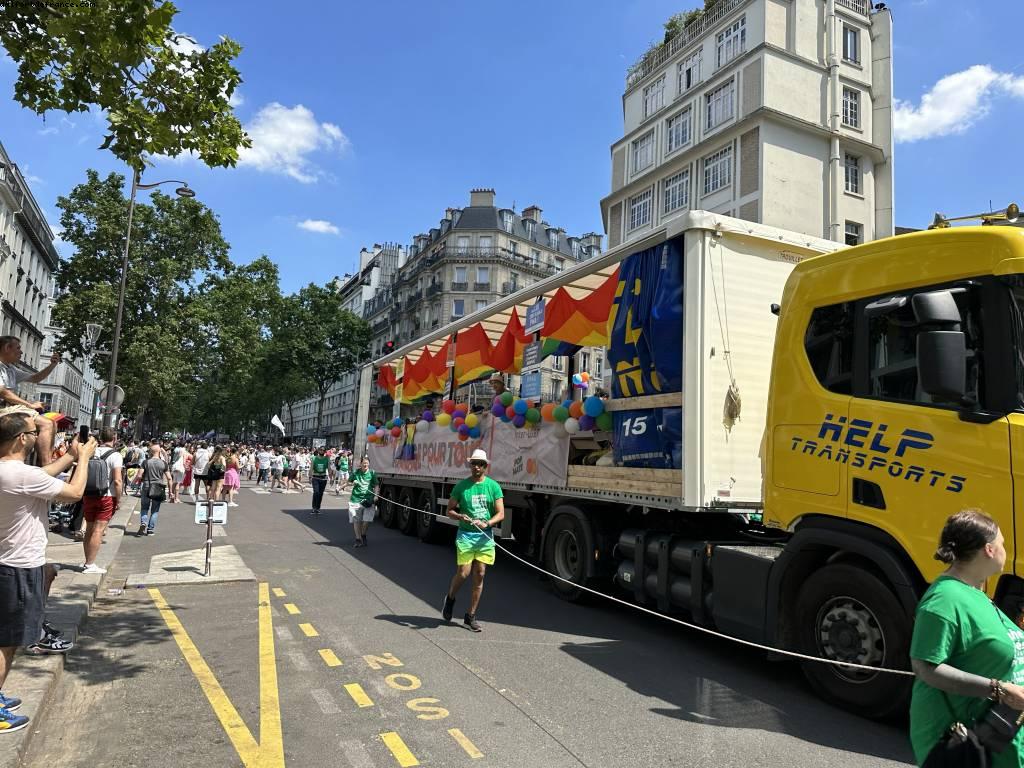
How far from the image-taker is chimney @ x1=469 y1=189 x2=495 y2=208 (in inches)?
2544

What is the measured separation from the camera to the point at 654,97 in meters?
36.3

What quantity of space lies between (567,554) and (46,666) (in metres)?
5.12

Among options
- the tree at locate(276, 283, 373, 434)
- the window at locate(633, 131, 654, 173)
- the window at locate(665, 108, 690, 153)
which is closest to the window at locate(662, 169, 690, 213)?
the window at locate(665, 108, 690, 153)

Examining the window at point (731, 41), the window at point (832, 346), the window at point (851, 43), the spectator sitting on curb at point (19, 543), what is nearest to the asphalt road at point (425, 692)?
the spectator sitting on curb at point (19, 543)

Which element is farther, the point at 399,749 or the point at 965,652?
the point at 399,749

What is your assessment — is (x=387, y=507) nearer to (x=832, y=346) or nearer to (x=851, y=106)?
(x=832, y=346)

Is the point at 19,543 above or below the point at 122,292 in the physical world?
below

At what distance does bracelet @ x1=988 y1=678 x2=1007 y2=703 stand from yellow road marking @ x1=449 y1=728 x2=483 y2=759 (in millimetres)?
2618

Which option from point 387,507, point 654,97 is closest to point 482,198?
point 654,97

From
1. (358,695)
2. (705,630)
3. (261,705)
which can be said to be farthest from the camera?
(705,630)

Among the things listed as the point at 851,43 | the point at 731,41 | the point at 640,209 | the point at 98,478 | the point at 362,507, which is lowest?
the point at 362,507

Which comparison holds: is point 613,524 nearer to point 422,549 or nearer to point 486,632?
point 486,632

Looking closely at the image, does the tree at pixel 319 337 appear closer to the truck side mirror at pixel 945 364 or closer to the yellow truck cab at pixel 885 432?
the yellow truck cab at pixel 885 432

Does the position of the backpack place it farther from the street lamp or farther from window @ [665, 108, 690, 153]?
window @ [665, 108, 690, 153]
